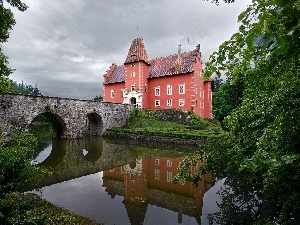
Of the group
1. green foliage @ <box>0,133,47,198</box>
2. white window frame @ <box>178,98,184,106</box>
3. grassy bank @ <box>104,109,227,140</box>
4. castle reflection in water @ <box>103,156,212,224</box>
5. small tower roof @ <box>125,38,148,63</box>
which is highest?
small tower roof @ <box>125,38,148,63</box>

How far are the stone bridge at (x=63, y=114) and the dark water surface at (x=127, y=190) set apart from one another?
5.65 metres

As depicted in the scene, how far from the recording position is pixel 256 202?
341 inches

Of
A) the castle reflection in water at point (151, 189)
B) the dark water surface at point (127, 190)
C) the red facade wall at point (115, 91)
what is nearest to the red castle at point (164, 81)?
the red facade wall at point (115, 91)

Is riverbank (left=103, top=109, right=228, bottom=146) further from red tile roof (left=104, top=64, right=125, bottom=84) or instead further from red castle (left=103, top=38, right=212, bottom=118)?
red tile roof (left=104, top=64, right=125, bottom=84)

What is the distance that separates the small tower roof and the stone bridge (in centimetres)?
783

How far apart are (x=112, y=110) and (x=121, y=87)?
32.9 ft

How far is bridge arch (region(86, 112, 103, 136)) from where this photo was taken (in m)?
31.6

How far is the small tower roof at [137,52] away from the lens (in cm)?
3684

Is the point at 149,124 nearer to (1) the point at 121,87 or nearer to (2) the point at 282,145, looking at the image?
(1) the point at 121,87

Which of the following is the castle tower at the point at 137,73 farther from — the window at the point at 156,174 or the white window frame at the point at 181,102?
the window at the point at 156,174

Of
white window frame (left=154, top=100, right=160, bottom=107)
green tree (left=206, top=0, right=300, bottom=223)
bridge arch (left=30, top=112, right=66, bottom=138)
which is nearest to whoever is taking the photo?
green tree (left=206, top=0, right=300, bottom=223)

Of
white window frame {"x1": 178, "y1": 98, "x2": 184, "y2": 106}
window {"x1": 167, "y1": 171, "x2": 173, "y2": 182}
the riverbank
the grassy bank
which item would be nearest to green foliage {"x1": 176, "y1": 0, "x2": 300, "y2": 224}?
window {"x1": 167, "y1": 171, "x2": 173, "y2": 182}

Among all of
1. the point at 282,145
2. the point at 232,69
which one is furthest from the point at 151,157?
the point at 232,69

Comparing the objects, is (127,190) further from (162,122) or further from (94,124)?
(94,124)
